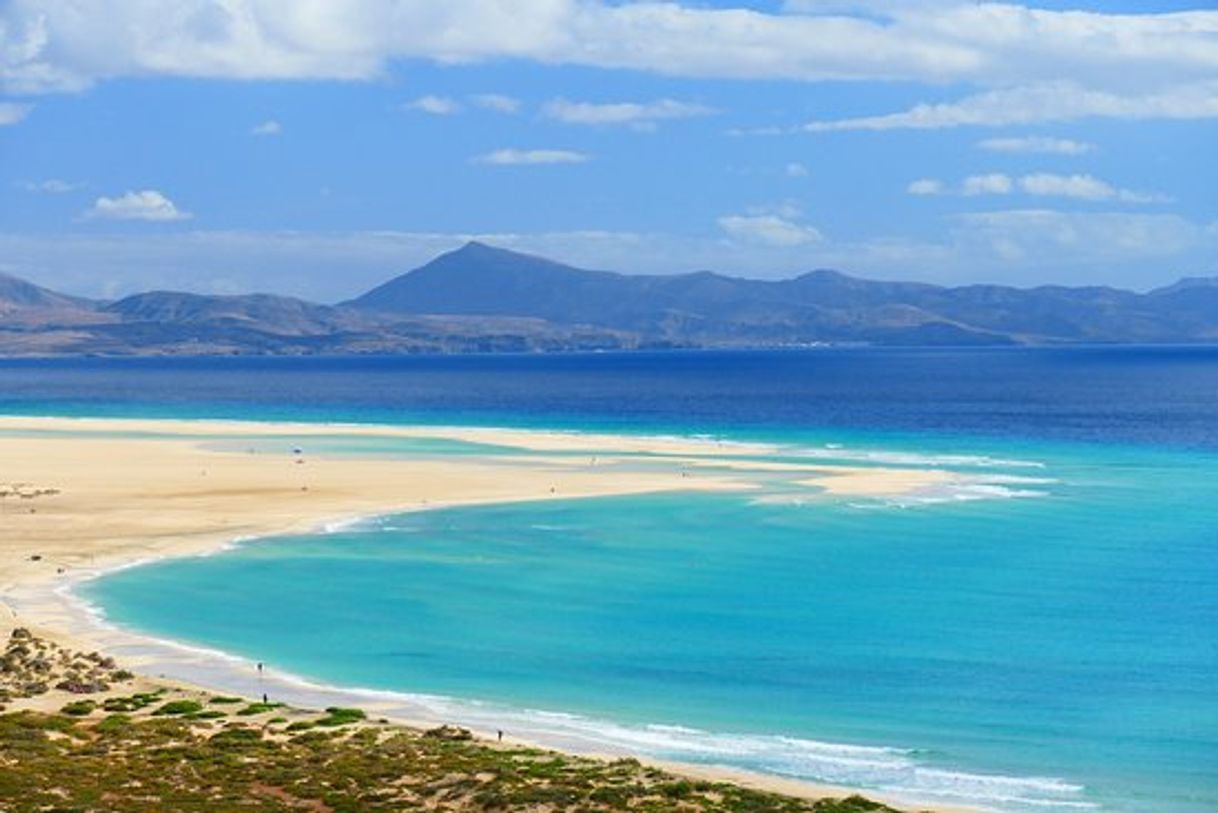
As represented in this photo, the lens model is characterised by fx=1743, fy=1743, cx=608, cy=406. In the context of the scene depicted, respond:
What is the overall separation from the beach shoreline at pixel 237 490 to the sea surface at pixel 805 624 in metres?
1.68

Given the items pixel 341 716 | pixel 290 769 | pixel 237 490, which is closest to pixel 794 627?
pixel 341 716

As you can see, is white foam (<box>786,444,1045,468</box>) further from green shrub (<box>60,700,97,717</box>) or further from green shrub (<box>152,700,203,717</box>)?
green shrub (<box>60,700,97,717</box>)

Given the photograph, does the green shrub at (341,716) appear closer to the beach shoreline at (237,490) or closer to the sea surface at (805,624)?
the beach shoreline at (237,490)

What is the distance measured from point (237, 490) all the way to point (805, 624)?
132 feet

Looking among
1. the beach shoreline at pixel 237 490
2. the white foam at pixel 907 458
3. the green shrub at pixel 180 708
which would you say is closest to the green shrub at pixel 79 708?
the green shrub at pixel 180 708

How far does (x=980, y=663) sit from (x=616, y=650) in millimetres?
9107

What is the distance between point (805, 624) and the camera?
48156mm

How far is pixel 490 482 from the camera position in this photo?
3354 inches

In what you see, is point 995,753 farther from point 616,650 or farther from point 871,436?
point 871,436

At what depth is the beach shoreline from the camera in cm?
4356

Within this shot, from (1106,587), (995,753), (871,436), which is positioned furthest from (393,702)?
(871,436)

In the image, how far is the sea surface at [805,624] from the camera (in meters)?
35.1

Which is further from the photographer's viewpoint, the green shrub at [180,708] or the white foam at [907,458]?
the white foam at [907,458]

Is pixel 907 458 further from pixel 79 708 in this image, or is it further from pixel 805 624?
pixel 79 708
